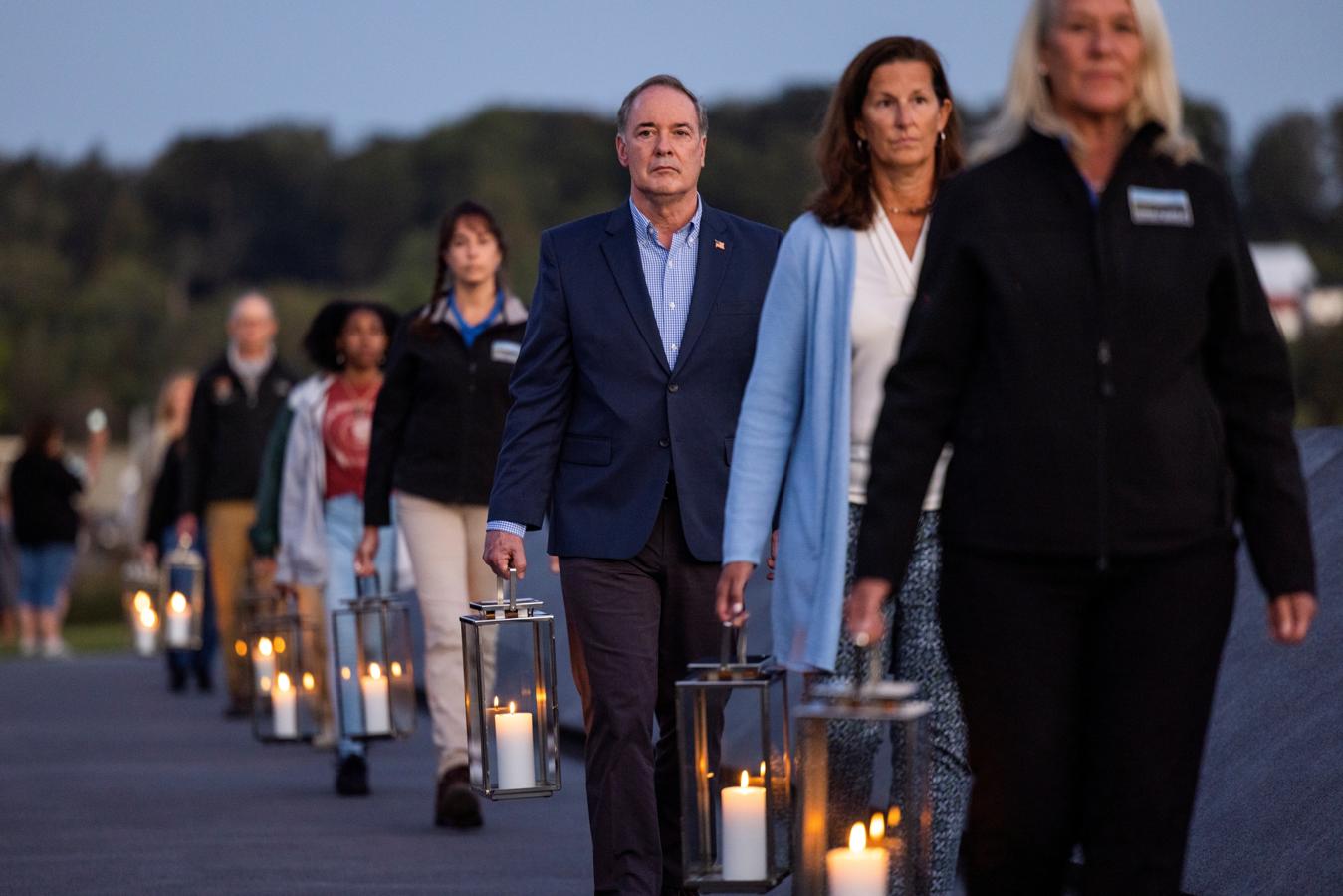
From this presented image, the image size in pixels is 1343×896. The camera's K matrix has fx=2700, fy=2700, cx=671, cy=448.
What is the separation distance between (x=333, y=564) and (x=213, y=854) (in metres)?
2.56

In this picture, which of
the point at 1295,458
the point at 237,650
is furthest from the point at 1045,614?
the point at 237,650

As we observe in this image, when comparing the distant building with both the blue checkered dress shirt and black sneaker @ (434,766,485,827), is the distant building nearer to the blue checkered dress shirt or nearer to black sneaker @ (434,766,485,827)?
black sneaker @ (434,766,485,827)

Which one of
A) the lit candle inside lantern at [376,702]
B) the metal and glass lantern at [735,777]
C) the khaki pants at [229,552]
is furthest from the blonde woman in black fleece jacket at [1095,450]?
the khaki pants at [229,552]

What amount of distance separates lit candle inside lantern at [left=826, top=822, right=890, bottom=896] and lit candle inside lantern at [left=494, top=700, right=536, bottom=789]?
2625 mm

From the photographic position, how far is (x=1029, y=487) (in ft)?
14.8

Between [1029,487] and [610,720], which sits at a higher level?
[1029,487]

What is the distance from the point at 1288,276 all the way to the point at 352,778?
79.9m

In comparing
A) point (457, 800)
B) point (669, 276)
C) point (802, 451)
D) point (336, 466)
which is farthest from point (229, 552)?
point (802, 451)

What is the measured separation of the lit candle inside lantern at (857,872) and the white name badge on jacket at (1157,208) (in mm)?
1372

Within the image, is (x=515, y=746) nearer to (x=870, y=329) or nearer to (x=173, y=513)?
(x=870, y=329)

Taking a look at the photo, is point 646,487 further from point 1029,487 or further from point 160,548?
point 160,548

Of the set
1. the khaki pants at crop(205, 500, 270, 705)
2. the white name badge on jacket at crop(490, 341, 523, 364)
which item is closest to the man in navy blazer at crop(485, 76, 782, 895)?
the white name badge on jacket at crop(490, 341, 523, 364)

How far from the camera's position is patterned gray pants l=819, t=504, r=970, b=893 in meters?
5.85

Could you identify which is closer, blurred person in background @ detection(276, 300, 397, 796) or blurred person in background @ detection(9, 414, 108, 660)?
blurred person in background @ detection(276, 300, 397, 796)
